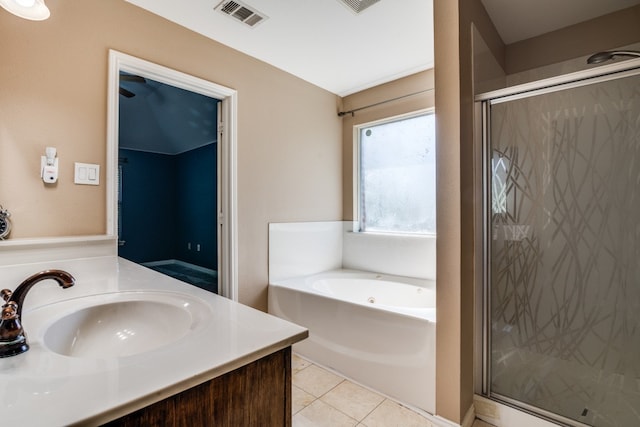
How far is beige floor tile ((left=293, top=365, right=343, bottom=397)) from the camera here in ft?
6.53

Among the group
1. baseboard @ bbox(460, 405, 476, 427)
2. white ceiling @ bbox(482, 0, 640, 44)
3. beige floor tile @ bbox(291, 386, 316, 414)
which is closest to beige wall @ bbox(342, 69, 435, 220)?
white ceiling @ bbox(482, 0, 640, 44)

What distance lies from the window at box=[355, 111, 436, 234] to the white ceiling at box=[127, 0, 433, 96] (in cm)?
54

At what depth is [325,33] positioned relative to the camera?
86.0 inches

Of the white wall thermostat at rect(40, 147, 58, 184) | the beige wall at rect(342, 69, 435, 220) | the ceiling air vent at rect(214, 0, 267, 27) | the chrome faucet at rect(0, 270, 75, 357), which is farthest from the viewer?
the beige wall at rect(342, 69, 435, 220)

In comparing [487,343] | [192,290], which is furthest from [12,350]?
[487,343]

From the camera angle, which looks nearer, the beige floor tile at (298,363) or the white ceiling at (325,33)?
the white ceiling at (325,33)

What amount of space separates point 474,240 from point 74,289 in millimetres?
1982

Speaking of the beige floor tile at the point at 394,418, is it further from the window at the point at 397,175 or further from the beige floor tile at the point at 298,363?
the window at the point at 397,175

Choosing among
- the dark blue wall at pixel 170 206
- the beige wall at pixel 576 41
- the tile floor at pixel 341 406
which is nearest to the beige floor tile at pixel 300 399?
the tile floor at pixel 341 406

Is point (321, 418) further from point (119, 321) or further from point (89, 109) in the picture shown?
point (89, 109)

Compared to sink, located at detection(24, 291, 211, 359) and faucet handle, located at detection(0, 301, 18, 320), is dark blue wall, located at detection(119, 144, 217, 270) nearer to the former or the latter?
sink, located at detection(24, 291, 211, 359)

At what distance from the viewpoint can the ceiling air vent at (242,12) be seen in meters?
1.88

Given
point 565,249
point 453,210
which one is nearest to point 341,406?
point 453,210

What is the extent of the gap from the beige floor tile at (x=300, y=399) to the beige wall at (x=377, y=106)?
5.99 ft
